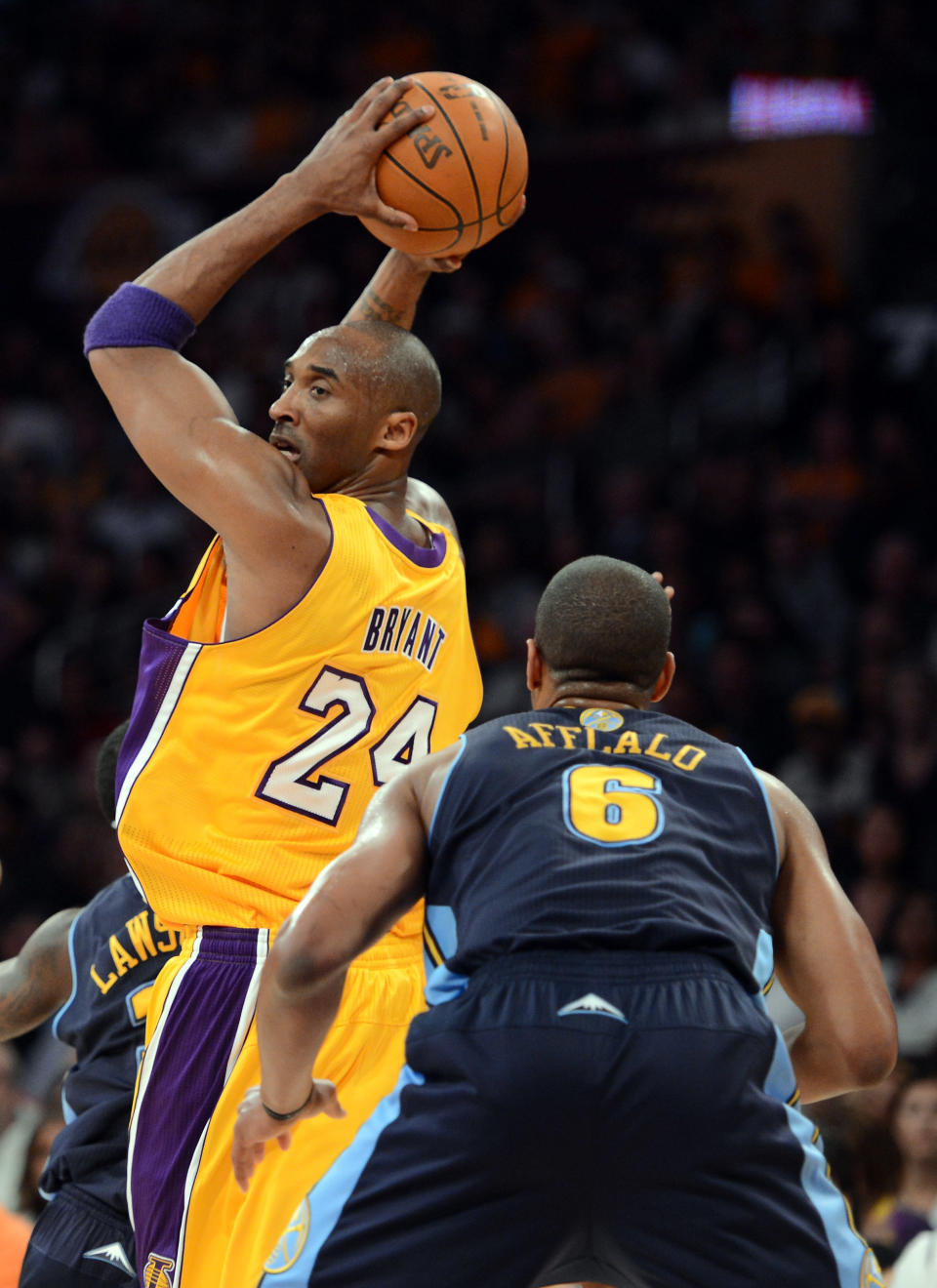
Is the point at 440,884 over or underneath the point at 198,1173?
over

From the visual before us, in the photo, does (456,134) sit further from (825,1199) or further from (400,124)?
(825,1199)

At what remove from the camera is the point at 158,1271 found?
3639 millimetres

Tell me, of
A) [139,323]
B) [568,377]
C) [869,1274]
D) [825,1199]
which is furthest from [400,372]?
[568,377]

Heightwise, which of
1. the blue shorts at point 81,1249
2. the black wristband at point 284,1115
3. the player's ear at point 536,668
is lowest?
the blue shorts at point 81,1249

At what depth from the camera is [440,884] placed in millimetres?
3072

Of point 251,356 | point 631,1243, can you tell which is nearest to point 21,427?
point 251,356

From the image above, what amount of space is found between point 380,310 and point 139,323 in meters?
0.96

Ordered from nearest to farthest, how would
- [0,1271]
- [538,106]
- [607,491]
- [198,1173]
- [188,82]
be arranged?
[198,1173] < [0,1271] < [607,491] < [538,106] < [188,82]

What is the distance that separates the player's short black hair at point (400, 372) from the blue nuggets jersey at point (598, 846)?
1.24 meters

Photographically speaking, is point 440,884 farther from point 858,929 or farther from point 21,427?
point 21,427

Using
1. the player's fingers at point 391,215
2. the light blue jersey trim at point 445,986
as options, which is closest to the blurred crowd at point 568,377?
the light blue jersey trim at point 445,986

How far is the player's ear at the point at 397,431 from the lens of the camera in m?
4.12

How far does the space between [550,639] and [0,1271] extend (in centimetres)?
→ 275

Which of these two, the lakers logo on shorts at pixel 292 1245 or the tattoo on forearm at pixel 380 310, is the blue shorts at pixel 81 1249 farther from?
the tattoo on forearm at pixel 380 310
